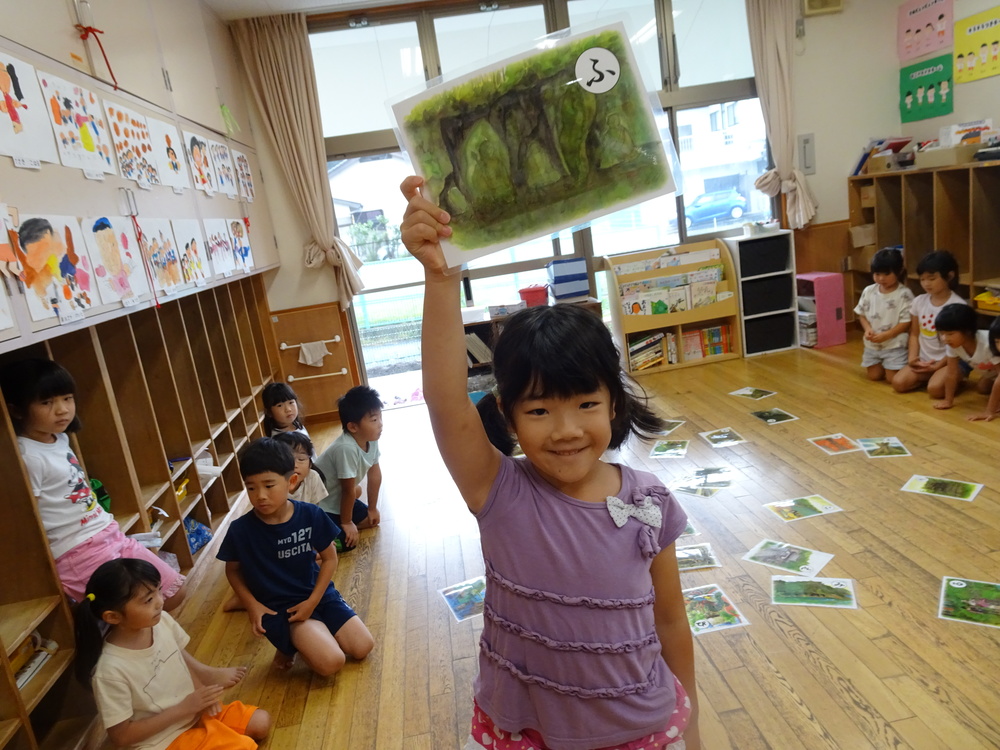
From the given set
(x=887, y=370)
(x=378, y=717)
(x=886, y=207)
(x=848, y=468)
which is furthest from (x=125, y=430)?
(x=886, y=207)

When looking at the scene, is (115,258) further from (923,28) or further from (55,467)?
(923,28)

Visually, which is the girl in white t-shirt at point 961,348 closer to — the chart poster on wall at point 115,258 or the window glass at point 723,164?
the window glass at point 723,164

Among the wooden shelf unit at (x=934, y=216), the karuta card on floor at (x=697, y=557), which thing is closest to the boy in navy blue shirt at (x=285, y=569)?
the karuta card on floor at (x=697, y=557)

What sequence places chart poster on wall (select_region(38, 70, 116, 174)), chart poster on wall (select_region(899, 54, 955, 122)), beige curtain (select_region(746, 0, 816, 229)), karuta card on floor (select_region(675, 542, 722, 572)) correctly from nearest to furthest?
chart poster on wall (select_region(38, 70, 116, 174)) < karuta card on floor (select_region(675, 542, 722, 572)) < chart poster on wall (select_region(899, 54, 955, 122)) < beige curtain (select_region(746, 0, 816, 229))

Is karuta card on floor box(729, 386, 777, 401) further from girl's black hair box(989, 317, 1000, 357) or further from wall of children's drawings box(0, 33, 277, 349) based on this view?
wall of children's drawings box(0, 33, 277, 349)

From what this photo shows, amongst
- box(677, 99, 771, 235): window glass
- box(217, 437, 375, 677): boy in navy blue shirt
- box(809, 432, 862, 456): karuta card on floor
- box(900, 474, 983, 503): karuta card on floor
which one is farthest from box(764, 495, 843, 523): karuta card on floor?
box(677, 99, 771, 235): window glass

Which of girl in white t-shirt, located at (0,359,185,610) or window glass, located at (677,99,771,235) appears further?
window glass, located at (677,99,771,235)

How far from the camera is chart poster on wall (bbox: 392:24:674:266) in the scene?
0.96 meters

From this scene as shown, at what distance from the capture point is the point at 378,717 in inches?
82.1

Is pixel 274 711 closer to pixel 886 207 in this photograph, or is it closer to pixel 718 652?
pixel 718 652

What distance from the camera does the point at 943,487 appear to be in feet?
9.68

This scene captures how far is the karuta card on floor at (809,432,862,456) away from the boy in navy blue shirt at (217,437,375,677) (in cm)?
242

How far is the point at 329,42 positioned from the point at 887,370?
14.9 feet

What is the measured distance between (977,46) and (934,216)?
1205mm
